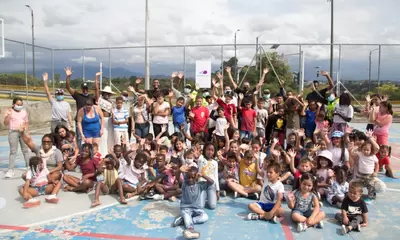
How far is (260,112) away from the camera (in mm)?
7848

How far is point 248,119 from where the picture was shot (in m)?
7.60

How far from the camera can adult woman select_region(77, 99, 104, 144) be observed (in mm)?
6871

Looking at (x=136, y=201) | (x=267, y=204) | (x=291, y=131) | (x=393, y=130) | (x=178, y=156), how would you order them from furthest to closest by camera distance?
(x=393, y=130) → (x=291, y=131) → (x=178, y=156) → (x=136, y=201) → (x=267, y=204)

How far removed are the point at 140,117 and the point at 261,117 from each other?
286 centimetres

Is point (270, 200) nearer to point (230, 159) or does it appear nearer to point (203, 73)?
point (230, 159)

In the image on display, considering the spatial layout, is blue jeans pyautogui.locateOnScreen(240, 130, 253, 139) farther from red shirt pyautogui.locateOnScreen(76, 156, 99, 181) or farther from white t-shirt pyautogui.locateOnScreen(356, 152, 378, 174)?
red shirt pyautogui.locateOnScreen(76, 156, 99, 181)

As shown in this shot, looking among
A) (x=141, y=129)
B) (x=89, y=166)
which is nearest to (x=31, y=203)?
(x=89, y=166)

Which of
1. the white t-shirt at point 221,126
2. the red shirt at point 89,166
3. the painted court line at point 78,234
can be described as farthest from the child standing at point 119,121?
the painted court line at point 78,234

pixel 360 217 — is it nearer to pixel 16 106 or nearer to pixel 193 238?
pixel 193 238

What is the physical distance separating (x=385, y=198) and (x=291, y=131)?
7.72 ft

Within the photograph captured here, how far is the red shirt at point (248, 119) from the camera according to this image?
761cm

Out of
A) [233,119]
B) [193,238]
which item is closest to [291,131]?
[233,119]

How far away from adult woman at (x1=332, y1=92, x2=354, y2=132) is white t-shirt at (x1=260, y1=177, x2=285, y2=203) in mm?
3018

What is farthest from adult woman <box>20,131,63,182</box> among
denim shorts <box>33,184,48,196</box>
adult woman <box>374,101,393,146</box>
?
adult woman <box>374,101,393,146</box>
